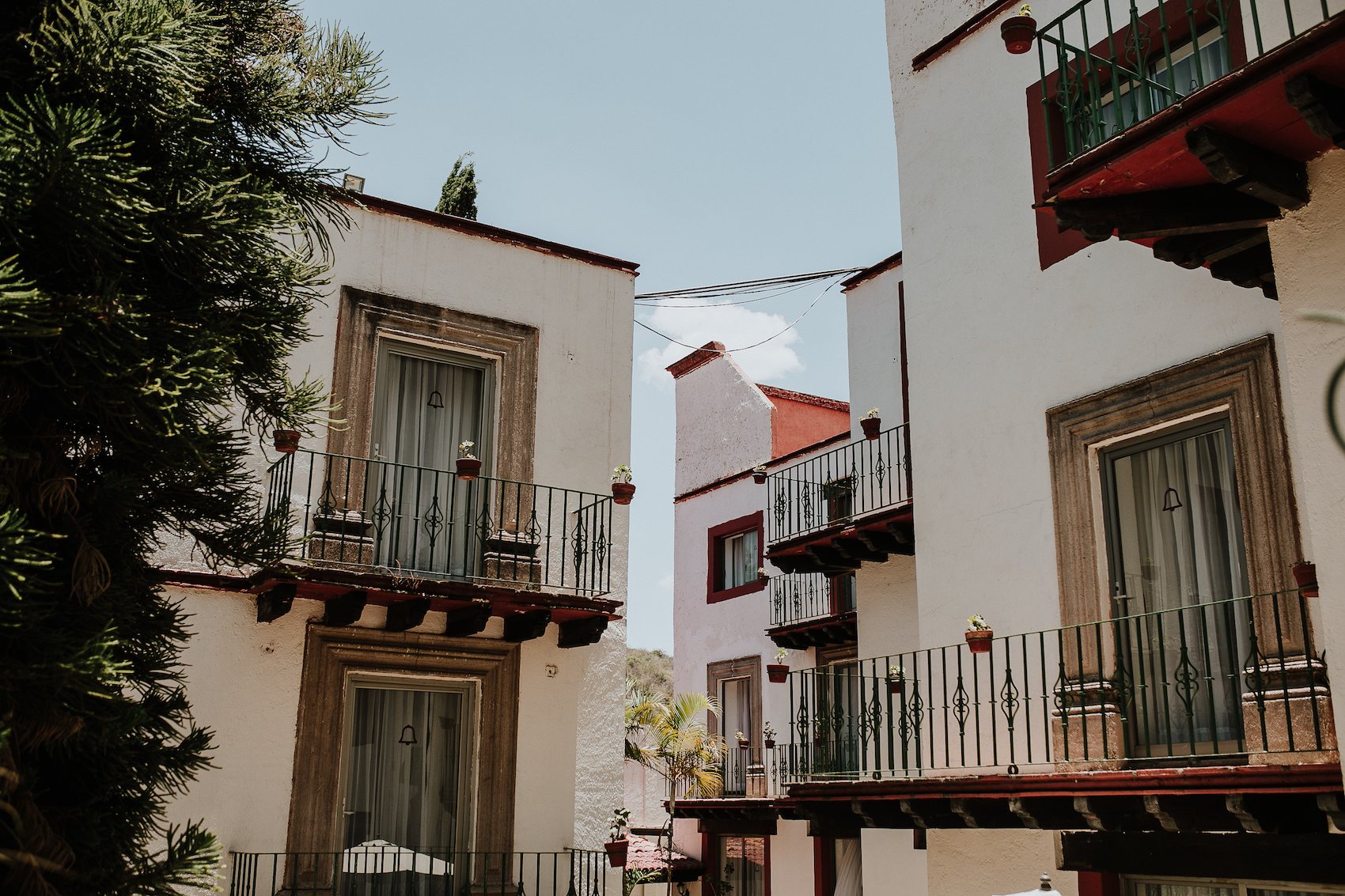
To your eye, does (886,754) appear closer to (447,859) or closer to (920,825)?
(920,825)

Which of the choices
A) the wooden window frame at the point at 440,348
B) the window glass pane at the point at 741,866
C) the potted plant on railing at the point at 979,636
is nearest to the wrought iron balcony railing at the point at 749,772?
the window glass pane at the point at 741,866

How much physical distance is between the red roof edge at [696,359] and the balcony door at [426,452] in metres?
11.6

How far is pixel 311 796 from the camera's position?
898cm

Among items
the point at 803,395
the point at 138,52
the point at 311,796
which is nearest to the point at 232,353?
the point at 138,52

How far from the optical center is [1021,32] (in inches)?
289

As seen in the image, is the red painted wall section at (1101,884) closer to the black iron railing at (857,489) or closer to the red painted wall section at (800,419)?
the black iron railing at (857,489)

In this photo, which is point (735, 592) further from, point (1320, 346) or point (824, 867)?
point (1320, 346)

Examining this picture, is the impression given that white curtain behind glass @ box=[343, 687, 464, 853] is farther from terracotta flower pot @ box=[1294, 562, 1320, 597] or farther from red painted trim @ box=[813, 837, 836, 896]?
red painted trim @ box=[813, 837, 836, 896]

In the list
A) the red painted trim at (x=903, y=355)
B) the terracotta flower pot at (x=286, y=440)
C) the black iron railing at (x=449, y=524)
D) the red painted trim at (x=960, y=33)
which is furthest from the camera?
the red painted trim at (x=903, y=355)

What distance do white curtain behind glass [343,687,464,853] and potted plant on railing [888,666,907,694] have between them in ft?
11.4

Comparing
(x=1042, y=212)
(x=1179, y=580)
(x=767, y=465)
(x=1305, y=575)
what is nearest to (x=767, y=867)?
(x=767, y=465)

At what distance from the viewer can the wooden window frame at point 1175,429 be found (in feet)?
24.3

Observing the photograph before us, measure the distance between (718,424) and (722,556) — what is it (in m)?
2.49

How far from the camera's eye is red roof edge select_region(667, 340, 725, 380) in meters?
22.2
